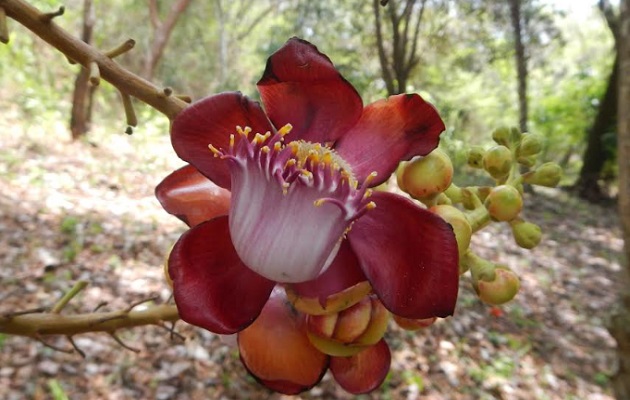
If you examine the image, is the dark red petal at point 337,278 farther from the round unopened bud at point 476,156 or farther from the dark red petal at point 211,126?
the round unopened bud at point 476,156

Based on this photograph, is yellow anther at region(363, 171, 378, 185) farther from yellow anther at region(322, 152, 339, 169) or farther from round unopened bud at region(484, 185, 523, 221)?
round unopened bud at region(484, 185, 523, 221)

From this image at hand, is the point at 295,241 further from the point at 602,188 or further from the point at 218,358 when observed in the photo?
the point at 602,188

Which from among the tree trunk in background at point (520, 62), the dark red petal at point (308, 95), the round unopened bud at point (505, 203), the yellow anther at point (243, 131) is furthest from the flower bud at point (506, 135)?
the tree trunk in background at point (520, 62)

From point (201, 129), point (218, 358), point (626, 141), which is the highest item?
point (201, 129)

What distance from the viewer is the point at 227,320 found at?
1.45 ft

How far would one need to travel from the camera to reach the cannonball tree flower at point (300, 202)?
42cm

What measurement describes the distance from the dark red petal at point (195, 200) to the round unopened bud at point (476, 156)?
0.98ft

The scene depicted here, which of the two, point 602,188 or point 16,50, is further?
point 602,188

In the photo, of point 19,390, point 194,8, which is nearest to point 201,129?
point 19,390

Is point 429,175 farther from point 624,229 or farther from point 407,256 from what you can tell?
point 624,229

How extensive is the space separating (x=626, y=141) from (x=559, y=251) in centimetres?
402

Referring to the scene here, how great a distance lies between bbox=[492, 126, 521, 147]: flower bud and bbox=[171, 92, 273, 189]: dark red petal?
0.98ft

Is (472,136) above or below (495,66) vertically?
below

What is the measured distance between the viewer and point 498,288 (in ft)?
1.83
